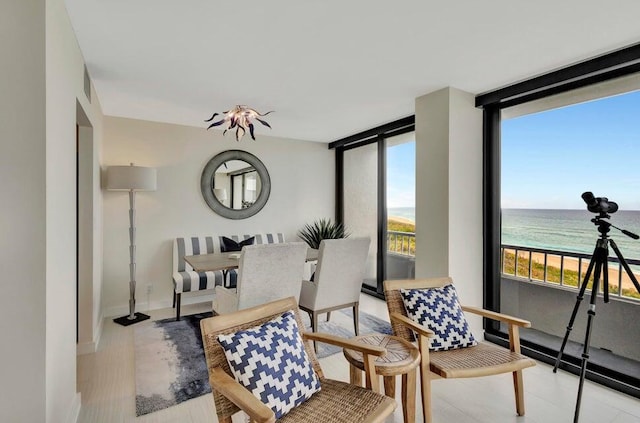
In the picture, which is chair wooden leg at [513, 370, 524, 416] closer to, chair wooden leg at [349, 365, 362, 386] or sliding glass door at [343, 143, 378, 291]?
chair wooden leg at [349, 365, 362, 386]

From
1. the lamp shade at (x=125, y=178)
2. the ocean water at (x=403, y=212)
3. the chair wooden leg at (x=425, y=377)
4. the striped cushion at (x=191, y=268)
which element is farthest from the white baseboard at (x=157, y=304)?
the chair wooden leg at (x=425, y=377)

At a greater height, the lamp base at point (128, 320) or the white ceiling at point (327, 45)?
the white ceiling at point (327, 45)

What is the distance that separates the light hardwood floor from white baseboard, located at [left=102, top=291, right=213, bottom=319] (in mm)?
1200

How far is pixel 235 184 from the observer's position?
4.74 meters

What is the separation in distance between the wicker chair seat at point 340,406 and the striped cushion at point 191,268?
104 inches

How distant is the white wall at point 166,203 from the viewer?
13.0 feet

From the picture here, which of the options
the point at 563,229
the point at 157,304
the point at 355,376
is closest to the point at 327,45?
the point at 355,376

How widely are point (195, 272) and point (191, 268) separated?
107 mm

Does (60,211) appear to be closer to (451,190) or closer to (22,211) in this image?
(22,211)

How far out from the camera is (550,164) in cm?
295

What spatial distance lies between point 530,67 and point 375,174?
244cm

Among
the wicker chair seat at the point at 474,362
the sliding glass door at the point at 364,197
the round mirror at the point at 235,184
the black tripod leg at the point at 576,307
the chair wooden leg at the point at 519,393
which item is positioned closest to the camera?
the wicker chair seat at the point at 474,362

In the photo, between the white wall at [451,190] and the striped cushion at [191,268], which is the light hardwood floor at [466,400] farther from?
the striped cushion at [191,268]

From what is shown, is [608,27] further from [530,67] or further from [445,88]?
[445,88]
